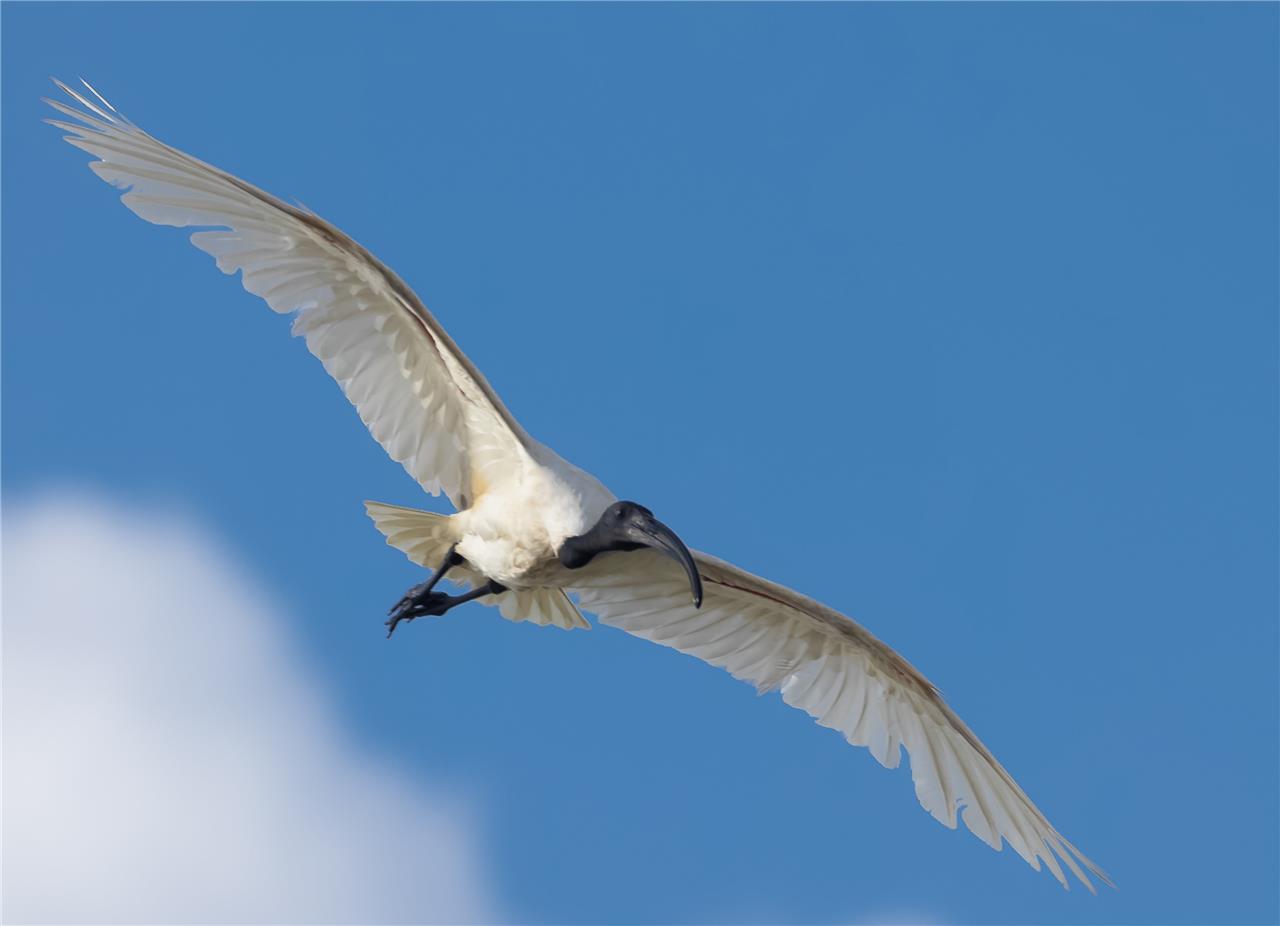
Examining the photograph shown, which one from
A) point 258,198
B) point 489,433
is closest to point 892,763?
point 489,433

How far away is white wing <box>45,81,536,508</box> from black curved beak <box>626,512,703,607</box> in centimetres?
87

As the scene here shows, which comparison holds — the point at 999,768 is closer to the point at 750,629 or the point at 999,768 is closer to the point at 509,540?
the point at 750,629

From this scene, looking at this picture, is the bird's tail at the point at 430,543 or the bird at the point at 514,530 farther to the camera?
the bird's tail at the point at 430,543

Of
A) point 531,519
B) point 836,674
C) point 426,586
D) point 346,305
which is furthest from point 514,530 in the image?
point 836,674

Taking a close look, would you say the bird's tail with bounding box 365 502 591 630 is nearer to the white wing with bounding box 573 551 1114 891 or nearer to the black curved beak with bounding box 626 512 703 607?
the white wing with bounding box 573 551 1114 891

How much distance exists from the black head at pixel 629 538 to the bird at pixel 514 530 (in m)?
0.01

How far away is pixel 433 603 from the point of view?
601 inches

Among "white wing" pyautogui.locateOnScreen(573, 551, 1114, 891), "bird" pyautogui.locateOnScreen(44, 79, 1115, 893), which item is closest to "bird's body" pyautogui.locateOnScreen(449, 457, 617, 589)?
"bird" pyautogui.locateOnScreen(44, 79, 1115, 893)

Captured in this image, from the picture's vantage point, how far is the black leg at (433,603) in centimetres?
1519

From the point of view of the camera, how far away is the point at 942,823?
1590 cm

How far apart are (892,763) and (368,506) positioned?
4.20m

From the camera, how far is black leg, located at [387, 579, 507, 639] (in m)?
15.2

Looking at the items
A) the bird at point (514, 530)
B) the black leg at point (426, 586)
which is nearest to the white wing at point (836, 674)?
the bird at point (514, 530)

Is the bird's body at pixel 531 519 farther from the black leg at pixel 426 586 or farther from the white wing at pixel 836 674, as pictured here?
the white wing at pixel 836 674
